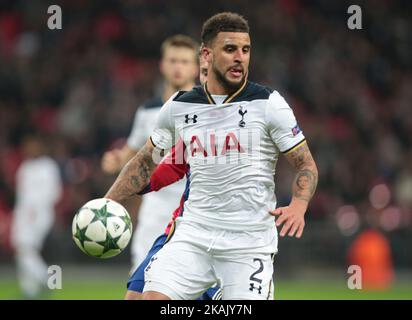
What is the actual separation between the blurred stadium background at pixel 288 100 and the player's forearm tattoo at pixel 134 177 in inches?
300

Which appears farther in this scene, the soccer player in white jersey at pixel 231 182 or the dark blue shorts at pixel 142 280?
the dark blue shorts at pixel 142 280

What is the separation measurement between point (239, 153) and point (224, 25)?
2.98 ft

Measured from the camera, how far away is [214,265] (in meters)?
6.45

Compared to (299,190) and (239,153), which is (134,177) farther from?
(299,190)

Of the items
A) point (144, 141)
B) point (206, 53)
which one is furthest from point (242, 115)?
point (144, 141)

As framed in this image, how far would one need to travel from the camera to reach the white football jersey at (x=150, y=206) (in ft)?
29.7

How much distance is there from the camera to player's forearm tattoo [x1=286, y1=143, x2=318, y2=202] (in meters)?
6.35

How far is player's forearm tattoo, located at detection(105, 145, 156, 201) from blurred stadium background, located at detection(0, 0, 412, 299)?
761 cm

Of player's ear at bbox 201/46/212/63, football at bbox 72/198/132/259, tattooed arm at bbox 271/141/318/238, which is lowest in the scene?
football at bbox 72/198/132/259

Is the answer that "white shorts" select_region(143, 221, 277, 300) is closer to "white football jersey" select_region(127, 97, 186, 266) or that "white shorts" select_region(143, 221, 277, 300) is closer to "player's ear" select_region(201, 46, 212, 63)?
"player's ear" select_region(201, 46, 212, 63)

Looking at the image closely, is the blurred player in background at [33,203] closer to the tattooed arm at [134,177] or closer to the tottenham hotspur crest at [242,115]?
the tattooed arm at [134,177]

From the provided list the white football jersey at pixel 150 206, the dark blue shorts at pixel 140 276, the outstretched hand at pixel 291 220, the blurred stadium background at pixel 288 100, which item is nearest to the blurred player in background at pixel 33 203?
the blurred stadium background at pixel 288 100

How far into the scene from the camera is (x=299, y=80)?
20.5 meters

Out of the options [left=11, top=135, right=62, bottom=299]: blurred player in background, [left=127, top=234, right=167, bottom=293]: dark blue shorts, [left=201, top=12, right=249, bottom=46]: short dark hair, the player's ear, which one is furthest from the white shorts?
[left=11, top=135, right=62, bottom=299]: blurred player in background
